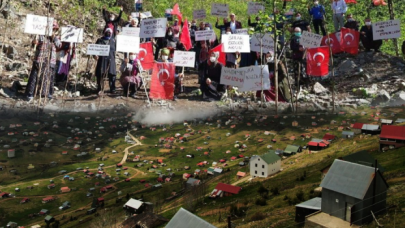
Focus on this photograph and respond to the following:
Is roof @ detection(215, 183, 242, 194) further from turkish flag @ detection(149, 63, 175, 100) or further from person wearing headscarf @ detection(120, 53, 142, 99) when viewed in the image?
person wearing headscarf @ detection(120, 53, 142, 99)

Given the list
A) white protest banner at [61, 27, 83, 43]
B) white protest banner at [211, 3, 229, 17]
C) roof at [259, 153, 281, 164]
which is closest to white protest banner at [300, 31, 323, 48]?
white protest banner at [211, 3, 229, 17]

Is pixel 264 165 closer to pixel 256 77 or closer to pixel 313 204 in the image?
pixel 313 204

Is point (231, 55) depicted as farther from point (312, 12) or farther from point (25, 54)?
point (25, 54)

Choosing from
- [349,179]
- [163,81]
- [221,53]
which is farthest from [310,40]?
[349,179]

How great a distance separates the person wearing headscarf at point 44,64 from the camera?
23078 millimetres

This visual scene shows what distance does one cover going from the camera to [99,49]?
23.7 meters

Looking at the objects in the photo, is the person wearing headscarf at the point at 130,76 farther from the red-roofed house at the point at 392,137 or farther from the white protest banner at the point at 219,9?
the red-roofed house at the point at 392,137

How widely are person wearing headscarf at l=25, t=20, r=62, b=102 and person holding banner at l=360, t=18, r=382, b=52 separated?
649 inches

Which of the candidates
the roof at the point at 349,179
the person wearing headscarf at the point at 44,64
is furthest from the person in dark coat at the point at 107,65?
the roof at the point at 349,179

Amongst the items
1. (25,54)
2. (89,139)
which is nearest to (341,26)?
(89,139)

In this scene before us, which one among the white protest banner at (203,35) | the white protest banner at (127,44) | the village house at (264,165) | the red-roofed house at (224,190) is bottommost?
the red-roofed house at (224,190)

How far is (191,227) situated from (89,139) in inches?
458

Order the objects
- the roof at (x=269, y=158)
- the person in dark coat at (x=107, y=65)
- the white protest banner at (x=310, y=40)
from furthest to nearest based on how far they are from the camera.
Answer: the person in dark coat at (x=107, y=65) → the white protest banner at (x=310, y=40) → the roof at (x=269, y=158)

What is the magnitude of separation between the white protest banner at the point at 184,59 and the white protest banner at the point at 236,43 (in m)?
1.72
